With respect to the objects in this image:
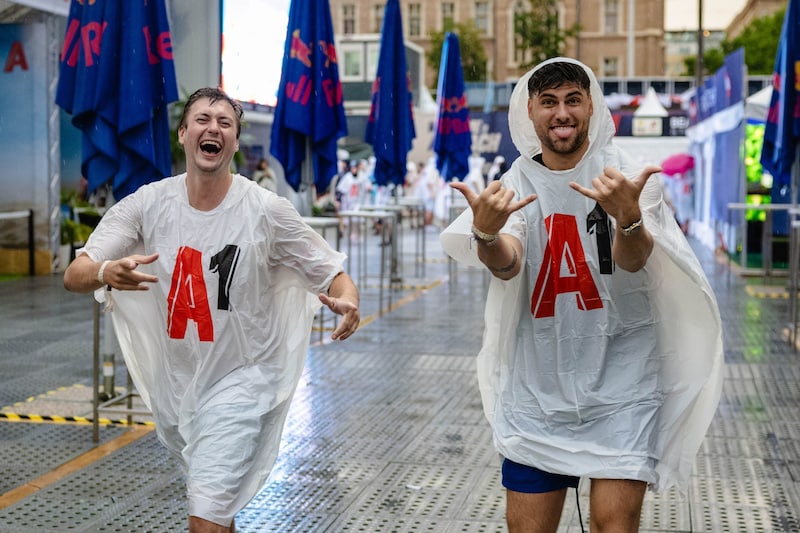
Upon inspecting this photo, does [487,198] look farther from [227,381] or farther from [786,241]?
[786,241]

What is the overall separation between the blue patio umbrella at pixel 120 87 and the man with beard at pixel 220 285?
3064mm

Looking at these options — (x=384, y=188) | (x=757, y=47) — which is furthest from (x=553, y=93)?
(x=757, y=47)

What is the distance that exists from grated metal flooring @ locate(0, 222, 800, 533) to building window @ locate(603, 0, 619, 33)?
80263mm

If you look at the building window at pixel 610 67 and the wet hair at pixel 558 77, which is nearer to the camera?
the wet hair at pixel 558 77

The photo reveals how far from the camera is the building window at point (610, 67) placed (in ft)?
292

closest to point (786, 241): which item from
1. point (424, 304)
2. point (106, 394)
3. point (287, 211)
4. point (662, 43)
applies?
point (424, 304)

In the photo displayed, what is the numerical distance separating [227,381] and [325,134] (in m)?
7.50

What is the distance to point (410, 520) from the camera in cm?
543

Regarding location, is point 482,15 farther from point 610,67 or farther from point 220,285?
point 220,285

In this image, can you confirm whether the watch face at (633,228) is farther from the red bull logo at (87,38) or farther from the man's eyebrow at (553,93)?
the red bull logo at (87,38)

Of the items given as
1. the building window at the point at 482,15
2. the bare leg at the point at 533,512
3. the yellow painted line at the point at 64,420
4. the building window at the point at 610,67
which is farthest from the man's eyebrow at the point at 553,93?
the building window at the point at 610,67

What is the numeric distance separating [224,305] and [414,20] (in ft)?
Result: 284

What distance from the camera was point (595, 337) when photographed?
3.70 metres

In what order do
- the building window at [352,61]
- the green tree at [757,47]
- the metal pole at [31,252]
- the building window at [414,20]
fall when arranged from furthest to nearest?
the building window at [414,20]
the green tree at [757,47]
the building window at [352,61]
the metal pole at [31,252]
